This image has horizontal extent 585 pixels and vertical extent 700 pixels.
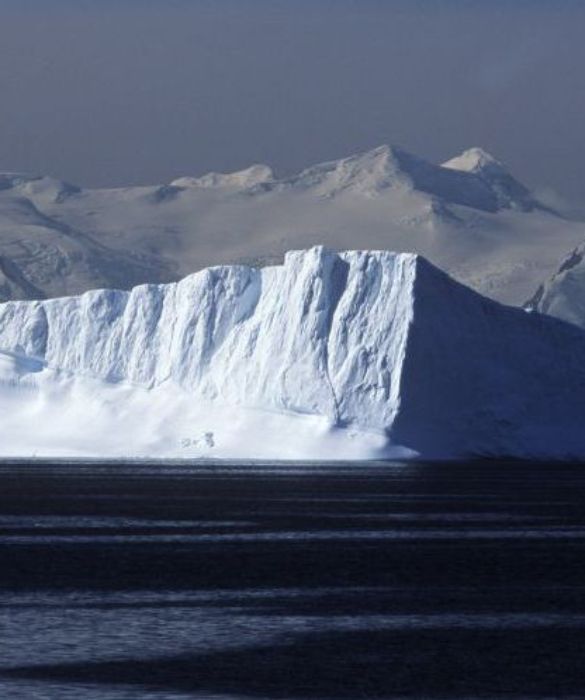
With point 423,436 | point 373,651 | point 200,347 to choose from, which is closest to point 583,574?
point 373,651

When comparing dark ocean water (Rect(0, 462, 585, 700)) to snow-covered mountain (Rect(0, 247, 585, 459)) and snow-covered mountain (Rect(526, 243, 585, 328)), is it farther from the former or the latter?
snow-covered mountain (Rect(526, 243, 585, 328))

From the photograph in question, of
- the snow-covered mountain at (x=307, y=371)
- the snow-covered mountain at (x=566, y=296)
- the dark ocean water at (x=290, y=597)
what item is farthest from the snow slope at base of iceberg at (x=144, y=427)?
the snow-covered mountain at (x=566, y=296)

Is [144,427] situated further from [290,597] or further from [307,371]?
[290,597]

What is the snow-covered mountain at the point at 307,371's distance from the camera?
74.1m

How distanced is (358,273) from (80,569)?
3883 centimetres

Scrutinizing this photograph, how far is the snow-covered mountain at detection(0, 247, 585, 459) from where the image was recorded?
2916 inches

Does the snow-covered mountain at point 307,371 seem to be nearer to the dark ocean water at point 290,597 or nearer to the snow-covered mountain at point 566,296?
the dark ocean water at point 290,597

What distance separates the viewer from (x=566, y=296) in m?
166

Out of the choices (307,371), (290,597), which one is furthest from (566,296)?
(290,597)

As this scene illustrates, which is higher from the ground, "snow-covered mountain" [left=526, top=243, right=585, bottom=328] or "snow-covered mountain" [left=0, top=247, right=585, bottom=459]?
"snow-covered mountain" [left=526, top=243, right=585, bottom=328]

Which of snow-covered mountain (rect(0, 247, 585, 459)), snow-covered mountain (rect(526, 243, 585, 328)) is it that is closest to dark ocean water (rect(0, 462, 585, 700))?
snow-covered mountain (rect(0, 247, 585, 459))

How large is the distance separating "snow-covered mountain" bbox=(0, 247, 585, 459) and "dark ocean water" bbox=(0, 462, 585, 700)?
13.4m

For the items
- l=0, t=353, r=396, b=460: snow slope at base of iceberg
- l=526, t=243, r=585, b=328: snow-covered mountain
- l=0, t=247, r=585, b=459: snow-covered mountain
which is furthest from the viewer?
l=526, t=243, r=585, b=328: snow-covered mountain

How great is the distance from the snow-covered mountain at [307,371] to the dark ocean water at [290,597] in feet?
43.9
